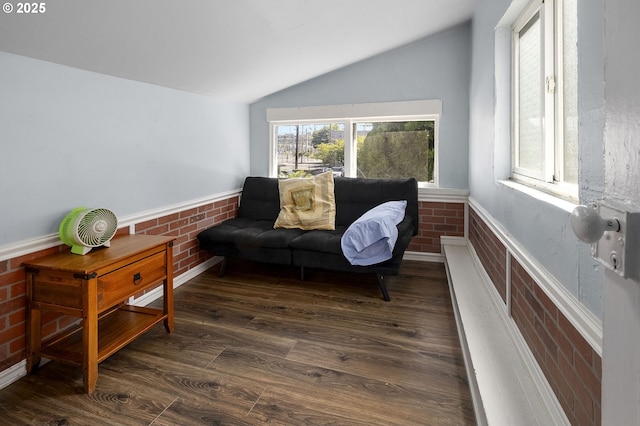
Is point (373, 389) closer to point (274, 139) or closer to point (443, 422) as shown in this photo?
point (443, 422)

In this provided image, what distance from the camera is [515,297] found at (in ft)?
6.15

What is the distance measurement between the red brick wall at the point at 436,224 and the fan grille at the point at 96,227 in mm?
2824

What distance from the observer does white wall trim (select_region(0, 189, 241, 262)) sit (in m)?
1.87

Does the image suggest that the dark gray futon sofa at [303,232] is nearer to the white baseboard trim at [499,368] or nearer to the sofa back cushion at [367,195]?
the sofa back cushion at [367,195]

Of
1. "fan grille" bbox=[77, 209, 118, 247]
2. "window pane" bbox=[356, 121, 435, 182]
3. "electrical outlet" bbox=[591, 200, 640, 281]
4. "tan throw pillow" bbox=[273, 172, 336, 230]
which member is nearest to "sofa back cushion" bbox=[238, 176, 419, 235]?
"tan throw pillow" bbox=[273, 172, 336, 230]

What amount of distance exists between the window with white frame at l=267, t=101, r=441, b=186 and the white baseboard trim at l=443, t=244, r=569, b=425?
179 cm

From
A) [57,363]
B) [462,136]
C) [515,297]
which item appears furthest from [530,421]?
[462,136]

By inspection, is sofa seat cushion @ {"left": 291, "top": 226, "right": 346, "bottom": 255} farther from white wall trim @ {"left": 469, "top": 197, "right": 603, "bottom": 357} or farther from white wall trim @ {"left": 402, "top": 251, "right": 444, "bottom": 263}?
white wall trim @ {"left": 469, "top": 197, "right": 603, "bottom": 357}

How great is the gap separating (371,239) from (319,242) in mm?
479

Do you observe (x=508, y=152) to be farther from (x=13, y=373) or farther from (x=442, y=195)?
(x=13, y=373)

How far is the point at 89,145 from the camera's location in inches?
90.7

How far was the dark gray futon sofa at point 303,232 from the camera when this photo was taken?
2994mm

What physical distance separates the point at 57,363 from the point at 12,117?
1.31 meters

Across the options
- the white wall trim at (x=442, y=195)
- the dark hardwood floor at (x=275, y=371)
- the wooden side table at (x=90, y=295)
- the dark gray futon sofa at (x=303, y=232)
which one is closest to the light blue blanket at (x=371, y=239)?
the dark gray futon sofa at (x=303, y=232)
